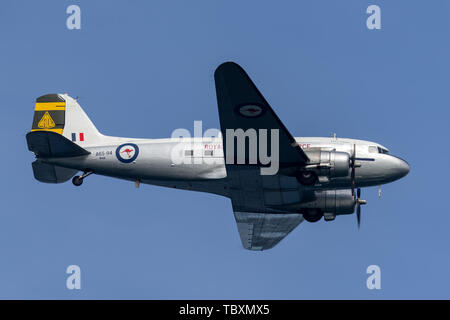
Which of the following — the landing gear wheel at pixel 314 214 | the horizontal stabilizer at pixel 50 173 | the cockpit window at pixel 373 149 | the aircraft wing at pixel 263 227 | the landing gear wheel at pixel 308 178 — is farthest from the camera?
the aircraft wing at pixel 263 227

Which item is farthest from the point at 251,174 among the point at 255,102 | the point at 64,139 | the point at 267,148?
the point at 64,139

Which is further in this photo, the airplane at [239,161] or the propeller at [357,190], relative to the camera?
the propeller at [357,190]

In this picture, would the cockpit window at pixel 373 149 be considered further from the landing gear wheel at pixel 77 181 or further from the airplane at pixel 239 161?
the landing gear wheel at pixel 77 181

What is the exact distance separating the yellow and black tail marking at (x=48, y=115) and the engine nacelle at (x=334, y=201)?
41.8 feet

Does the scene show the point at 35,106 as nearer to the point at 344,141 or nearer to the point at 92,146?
the point at 92,146

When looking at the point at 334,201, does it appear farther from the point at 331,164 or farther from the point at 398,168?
the point at 331,164

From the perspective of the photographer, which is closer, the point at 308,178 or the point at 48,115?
the point at 308,178

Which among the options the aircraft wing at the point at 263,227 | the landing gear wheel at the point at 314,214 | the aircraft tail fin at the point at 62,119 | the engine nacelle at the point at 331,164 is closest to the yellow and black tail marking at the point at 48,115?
the aircraft tail fin at the point at 62,119

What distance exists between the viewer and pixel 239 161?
102 feet

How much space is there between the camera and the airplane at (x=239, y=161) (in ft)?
97.8

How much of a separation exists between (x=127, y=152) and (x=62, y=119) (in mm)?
5210

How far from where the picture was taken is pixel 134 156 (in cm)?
3266

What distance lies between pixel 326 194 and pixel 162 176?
25.4 feet

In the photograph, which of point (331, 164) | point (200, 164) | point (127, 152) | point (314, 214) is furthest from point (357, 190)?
point (127, 152)
